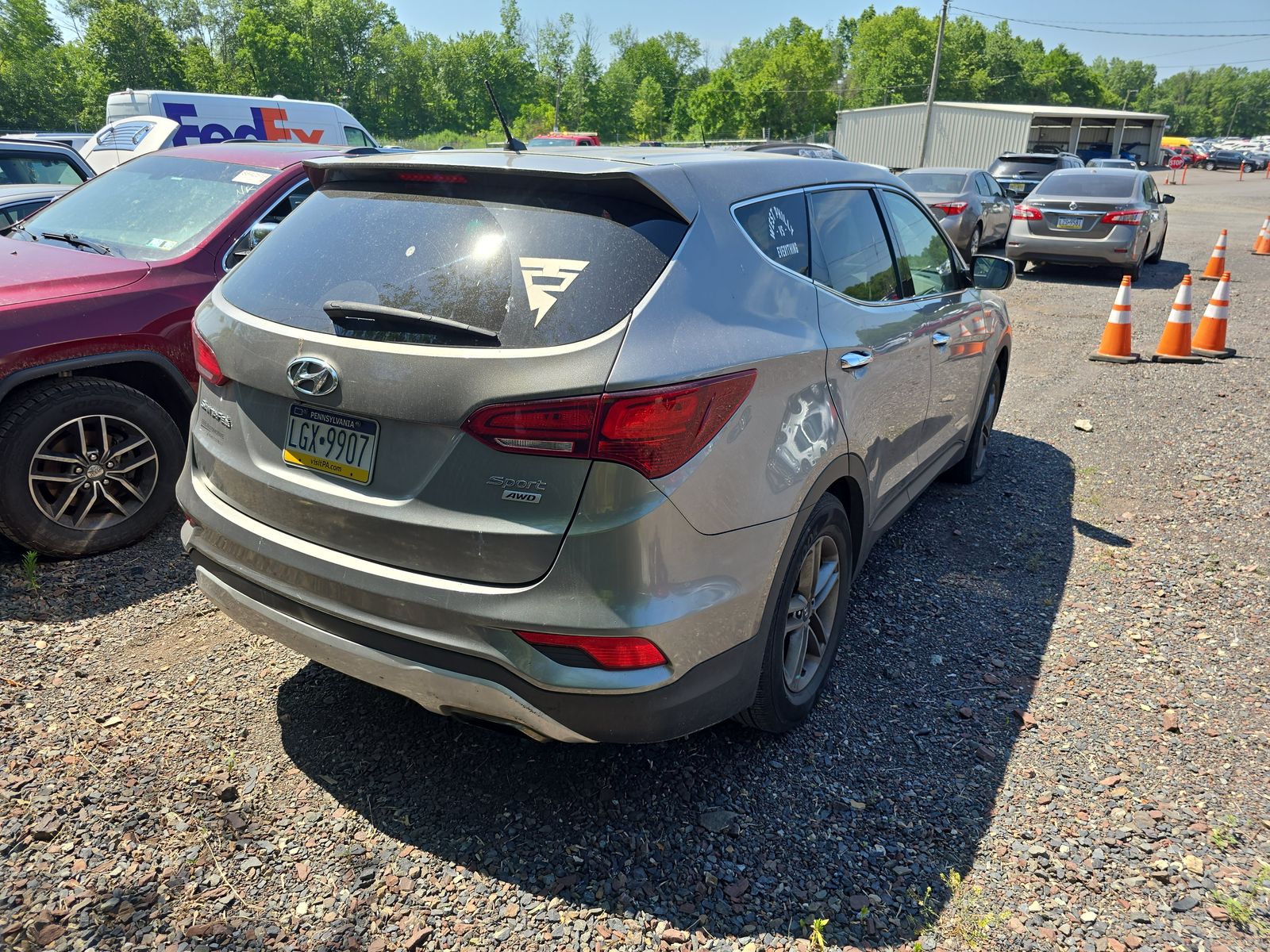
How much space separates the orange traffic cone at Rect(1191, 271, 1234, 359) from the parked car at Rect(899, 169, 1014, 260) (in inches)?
225

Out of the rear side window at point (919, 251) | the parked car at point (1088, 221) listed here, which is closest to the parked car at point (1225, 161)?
the parked car at point (1088, 221)

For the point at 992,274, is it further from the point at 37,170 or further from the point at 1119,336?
the point at 37,170

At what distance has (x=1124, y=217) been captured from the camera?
12578mm

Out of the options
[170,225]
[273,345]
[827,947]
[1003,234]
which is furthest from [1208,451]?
[1003,234]

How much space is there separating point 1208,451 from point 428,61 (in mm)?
Result: 129765

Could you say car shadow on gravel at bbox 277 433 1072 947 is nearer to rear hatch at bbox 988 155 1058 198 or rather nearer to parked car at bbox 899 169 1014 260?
parked car at bbox 899 169 1014 260

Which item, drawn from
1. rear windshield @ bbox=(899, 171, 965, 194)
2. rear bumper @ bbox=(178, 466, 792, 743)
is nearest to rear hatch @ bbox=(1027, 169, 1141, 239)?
rear windshield @ bbox=(899, 171, 965, 194)

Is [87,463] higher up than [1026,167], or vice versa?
[1026,167]

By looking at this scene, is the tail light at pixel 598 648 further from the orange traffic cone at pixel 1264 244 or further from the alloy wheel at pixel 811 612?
the orange traffic cone at pixel 1264 244

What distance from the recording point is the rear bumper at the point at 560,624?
2.13 metres


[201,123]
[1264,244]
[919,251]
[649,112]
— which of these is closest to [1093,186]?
[1264,244]

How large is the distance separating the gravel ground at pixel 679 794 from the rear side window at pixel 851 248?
1467mm

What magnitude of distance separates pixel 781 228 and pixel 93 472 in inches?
130

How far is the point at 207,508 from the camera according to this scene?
2697 millimetres
